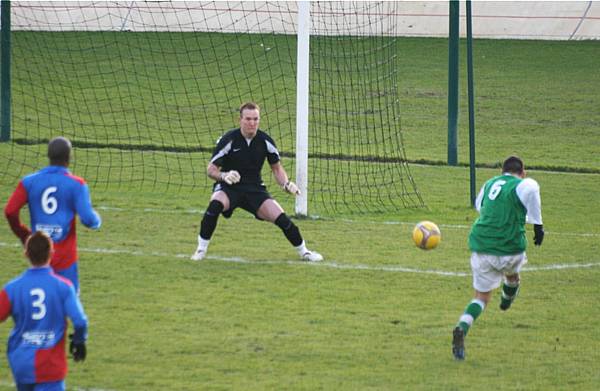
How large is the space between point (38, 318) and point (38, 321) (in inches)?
0.9

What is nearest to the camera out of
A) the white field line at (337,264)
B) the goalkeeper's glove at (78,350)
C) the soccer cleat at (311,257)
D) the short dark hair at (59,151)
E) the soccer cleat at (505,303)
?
the goalkeeper's glove at (78,350)

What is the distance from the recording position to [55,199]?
10023 millimetres

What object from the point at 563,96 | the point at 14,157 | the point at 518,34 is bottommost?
the point at 14,157

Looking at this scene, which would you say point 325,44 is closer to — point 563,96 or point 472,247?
point 563,96

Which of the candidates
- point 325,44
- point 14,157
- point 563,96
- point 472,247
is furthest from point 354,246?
point 563,96

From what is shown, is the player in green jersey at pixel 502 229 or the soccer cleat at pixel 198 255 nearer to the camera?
the player in green jersey at pixel 502 229

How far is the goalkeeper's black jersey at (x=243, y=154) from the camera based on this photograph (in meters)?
15.1

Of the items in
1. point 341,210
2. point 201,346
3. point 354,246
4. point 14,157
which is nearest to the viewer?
point 201,346

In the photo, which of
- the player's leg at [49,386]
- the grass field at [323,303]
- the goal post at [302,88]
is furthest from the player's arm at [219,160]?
the player's leg at [49,386]

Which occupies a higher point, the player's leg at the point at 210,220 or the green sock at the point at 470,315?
the player's leg at the point at 210,220

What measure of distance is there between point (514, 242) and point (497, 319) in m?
1.45

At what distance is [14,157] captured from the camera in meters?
24.2

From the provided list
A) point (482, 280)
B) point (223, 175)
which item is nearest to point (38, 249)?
point (482, 280)

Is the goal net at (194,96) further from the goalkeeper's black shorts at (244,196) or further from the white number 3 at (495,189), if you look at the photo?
the white number 3 at (495,189)
